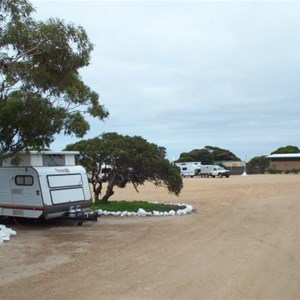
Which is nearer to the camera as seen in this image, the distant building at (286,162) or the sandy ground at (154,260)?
the sandy ground at (154,260)

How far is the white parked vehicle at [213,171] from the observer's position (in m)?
75.0

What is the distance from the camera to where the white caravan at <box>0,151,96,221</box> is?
15461 mm

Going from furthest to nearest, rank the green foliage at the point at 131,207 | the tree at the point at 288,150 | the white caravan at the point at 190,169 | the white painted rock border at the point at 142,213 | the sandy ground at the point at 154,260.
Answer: the tree at the point at 288,150 < the white caravan at the point at 190,169 < the green foliage at the point at 131,207 < the white painted rock border at the point at 142,213 < the sandy ground at the point at 154,260

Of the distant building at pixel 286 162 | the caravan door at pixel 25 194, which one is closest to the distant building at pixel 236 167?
the distant building at pixel 286 162

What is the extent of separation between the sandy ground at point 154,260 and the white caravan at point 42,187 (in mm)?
647

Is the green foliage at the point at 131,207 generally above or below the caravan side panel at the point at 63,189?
below

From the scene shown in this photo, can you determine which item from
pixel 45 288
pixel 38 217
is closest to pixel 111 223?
pixel 38 217

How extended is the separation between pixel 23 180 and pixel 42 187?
0.88 metres

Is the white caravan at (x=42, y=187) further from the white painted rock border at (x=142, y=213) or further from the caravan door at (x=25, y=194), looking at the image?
the white painted rock border at (x=142, y=213)

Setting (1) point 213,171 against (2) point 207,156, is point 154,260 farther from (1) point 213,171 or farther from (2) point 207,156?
(2) point 207,156

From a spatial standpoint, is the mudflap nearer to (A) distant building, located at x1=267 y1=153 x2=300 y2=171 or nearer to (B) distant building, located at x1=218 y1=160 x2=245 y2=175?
(B) distant building, located at x1=218 y1=160 x2=245 y2=175

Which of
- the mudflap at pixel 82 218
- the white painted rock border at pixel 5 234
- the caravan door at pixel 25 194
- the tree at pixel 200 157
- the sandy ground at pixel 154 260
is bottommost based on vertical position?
the sandy ground at pixel 154 260

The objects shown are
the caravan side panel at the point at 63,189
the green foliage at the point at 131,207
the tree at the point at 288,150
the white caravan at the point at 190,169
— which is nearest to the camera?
the caravan side panel at the point at 63,189

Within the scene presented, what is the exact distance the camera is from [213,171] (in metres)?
76.6
